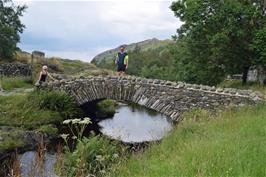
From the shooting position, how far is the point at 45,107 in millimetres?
26844

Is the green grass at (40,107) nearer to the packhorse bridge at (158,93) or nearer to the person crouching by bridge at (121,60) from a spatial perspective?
the packhorse bridge at (158,93)

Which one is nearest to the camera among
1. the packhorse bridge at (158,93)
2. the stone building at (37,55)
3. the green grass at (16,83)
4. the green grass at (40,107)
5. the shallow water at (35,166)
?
the shallow water at (35,166)

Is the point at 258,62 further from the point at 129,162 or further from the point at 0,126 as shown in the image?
the point at 129,162

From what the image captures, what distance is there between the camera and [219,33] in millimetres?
31156

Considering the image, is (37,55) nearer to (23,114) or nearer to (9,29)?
(9,29)

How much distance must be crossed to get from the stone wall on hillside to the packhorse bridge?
1417cm

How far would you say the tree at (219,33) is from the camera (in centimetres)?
3145

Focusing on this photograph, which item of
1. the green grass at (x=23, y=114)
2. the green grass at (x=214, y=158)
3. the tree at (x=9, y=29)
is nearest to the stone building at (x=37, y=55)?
the tree at (x=9, y=29)

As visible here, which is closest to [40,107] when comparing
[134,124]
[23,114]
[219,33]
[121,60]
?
[23,114]

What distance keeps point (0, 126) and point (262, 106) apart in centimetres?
1281

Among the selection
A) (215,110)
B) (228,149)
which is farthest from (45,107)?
(228,149)

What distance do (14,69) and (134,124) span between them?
515 inches

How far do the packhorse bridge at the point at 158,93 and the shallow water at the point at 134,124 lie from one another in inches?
55.1

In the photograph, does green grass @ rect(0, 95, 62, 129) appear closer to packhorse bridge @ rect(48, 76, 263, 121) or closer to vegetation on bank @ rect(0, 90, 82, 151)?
vegetation on bank @ rect(0, 90, 82, 151)
